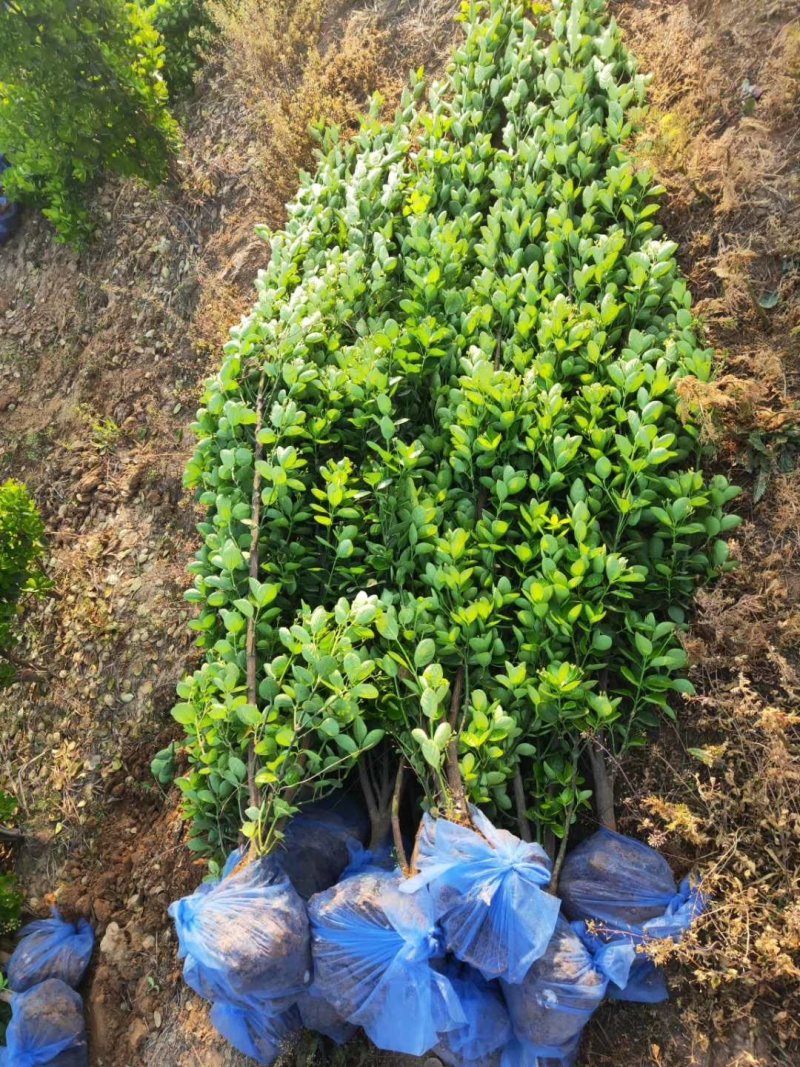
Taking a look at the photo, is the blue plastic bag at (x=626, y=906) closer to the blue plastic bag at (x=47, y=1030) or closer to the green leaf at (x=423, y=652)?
the green leaf at (x=423, y=652)

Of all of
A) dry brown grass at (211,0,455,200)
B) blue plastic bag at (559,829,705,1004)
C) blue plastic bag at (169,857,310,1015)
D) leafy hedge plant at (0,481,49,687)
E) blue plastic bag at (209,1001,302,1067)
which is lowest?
blue plastic bag at (559,829,705,1004)

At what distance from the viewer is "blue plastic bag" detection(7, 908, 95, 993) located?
10.3 ft

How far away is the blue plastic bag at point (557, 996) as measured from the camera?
6.70 ft

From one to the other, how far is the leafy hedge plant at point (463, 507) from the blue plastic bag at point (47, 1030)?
1.21 meters

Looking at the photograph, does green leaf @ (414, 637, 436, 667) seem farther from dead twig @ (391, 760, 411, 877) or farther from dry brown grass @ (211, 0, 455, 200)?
dry brown grass @ (211, 0, 455, 200)

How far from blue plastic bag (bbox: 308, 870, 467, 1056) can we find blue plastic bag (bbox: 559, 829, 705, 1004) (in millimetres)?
476

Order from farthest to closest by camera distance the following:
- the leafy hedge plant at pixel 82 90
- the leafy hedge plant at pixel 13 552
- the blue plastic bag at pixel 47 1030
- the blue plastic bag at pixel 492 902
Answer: the leafy hedge plant at pixel 82 90 → the leafy hedge plant at pixel 13 552 → the blue plastic bag at pixel 47 1030 → the blue plastic bag at pixel 492 902

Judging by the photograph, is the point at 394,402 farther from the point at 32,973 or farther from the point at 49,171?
the point at 49,171

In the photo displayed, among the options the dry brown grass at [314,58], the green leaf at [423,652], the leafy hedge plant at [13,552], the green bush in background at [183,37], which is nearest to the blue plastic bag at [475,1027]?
the green leaf at [423,652]

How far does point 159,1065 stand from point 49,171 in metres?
5.26

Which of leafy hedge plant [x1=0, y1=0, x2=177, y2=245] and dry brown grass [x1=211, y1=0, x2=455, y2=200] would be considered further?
dry brown grass [x1=211, y1=0, x2=455, y2=200]

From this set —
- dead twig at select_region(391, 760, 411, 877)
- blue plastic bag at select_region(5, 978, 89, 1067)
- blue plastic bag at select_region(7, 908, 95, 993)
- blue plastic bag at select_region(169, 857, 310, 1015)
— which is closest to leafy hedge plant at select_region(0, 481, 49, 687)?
blue plastic bag at select_region(7, 908, 95, 993)

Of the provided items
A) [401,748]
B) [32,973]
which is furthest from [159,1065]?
[401,748]

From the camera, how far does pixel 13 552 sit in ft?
11.7
